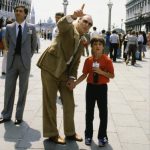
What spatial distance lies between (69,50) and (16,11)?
1.63 m

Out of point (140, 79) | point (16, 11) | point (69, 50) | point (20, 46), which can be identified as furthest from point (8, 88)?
point (140, 79)

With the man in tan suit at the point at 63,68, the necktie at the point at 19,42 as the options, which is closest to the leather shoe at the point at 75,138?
the man in tan suit at the point at 63,68

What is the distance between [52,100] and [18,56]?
4.43ft

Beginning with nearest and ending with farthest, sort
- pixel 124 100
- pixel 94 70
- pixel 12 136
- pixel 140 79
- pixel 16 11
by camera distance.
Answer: pixel 94 70 < pixel 12 136 < pixel 16 11 < pixel 124 100 < pixel 140 79

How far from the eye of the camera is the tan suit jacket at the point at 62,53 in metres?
4.96

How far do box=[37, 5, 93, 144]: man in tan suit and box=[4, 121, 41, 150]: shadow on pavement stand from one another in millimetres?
305

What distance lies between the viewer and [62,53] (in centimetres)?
507

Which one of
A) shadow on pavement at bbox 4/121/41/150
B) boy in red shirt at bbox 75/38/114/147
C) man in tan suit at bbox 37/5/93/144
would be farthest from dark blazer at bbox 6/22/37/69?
boy in red shirt at bbox 75/38/114/147

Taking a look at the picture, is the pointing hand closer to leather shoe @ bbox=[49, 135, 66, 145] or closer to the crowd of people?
the crowd of people

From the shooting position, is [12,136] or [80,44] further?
[12,136]

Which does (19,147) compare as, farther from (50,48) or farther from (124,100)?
(124,100)

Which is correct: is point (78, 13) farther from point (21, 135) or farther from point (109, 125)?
point (109, 125)

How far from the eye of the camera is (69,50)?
505cm

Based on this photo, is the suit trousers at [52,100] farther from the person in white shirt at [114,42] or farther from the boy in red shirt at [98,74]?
the person in white shirt at [114,42]
